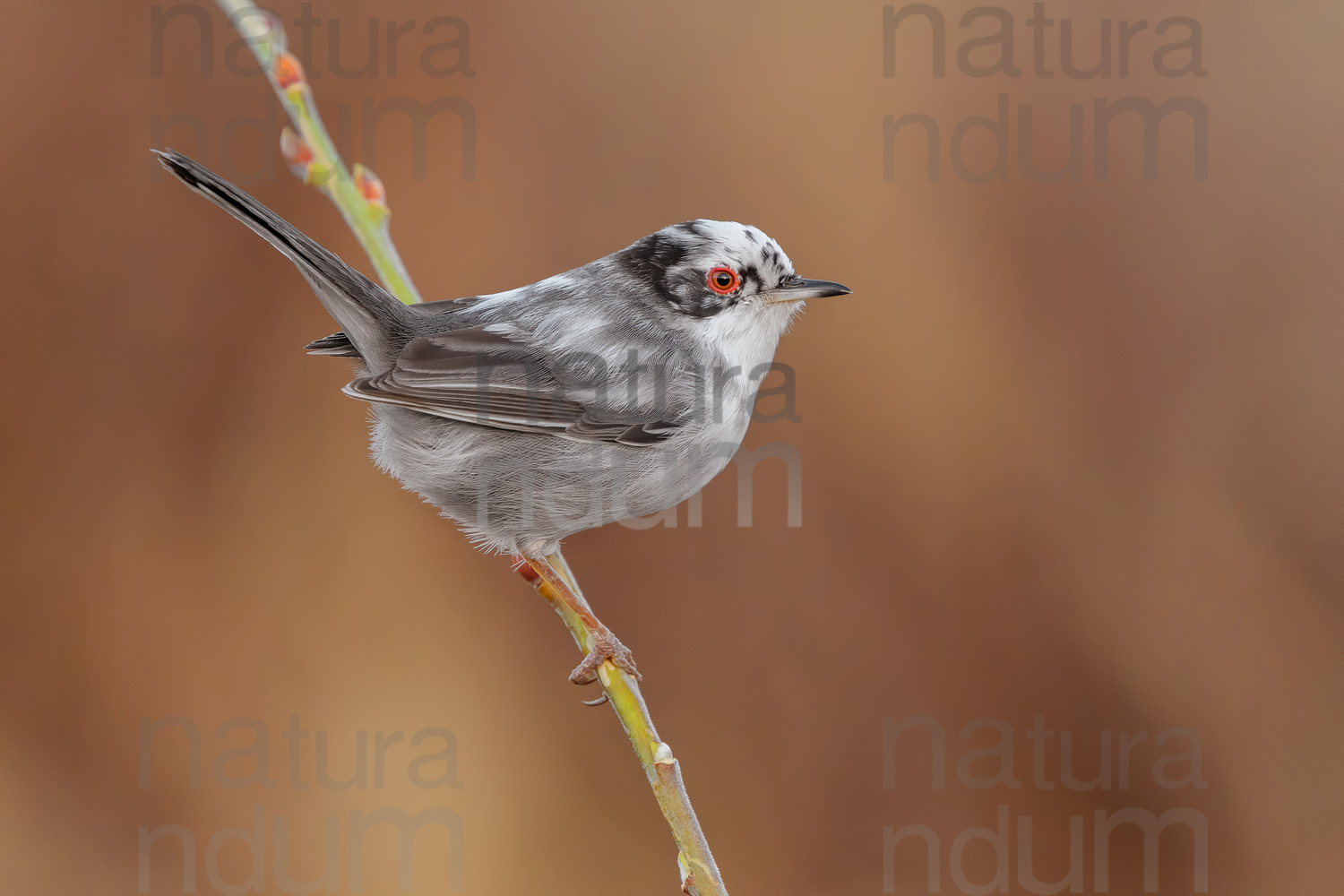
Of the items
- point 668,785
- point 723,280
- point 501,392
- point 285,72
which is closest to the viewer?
point 668,785

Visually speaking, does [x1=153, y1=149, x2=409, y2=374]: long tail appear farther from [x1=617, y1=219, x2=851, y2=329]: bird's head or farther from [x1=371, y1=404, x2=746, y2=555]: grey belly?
[x1=617, y1=219, x2=851, y2=329]: bird's head

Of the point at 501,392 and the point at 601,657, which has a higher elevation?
the point at 501,392

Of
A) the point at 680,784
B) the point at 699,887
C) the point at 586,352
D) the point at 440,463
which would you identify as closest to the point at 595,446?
the point at 586,352

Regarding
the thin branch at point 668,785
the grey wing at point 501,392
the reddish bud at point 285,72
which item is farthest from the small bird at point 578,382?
the reddish bud at point 285,72

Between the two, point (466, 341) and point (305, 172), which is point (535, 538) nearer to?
point (466, 341)

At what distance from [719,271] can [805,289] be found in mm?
251

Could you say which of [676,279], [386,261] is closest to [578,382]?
[676,279]

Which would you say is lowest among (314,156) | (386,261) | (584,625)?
(584,625)

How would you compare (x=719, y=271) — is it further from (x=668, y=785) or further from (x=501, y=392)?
(x=668, y=785)

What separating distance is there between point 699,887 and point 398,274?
70.1 inches

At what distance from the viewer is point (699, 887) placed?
1790mm

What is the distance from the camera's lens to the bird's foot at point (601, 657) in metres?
2.53

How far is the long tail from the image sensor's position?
192 cm

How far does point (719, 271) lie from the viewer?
255 centimetres
